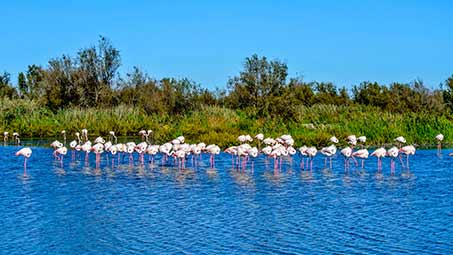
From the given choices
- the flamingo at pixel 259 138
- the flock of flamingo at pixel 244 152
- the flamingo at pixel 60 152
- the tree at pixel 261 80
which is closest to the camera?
the flock of flamingo at pixel 244 152

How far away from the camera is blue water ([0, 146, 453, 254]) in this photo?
37.3 feet

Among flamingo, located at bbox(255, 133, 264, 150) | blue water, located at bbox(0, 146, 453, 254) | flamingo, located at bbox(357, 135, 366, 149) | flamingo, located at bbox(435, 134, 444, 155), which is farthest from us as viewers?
flamingo, located at bbox(435, 134, 444, 155)

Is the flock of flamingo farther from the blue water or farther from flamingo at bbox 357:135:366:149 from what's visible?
flamingo at bbox 357:135:366:149

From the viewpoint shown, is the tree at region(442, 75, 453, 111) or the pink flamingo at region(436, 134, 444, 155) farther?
the tree at region(442, 75, 453, 111)

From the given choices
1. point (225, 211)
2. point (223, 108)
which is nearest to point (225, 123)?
point (223, 108)

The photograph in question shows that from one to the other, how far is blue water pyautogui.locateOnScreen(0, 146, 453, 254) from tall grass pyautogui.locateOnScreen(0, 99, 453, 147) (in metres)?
8.05

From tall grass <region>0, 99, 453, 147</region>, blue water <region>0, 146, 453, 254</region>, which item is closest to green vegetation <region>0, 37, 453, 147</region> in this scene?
tall grass <region>0, 99, 453, 147</region>

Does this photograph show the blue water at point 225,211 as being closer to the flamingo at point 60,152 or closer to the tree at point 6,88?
the flamingo at point 60,152

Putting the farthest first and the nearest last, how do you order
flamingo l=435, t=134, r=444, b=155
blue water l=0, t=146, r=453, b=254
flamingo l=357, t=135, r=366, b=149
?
1. flamingo l=435, t=134, r=444, b=155
2. flamingo l=357, t=135, r=366, b=149
3. blue water l=0, t=146, r=453, b=254

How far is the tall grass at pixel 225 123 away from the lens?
29.7 metres

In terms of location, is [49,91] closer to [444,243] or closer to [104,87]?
[104,87]

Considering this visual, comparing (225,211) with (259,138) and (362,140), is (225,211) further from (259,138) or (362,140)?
(362,140)

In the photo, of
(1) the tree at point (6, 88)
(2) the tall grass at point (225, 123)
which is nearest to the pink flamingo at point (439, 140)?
(2) the tall grass at point (225, 123)

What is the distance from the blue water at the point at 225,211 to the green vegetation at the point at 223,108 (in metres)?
8.56
